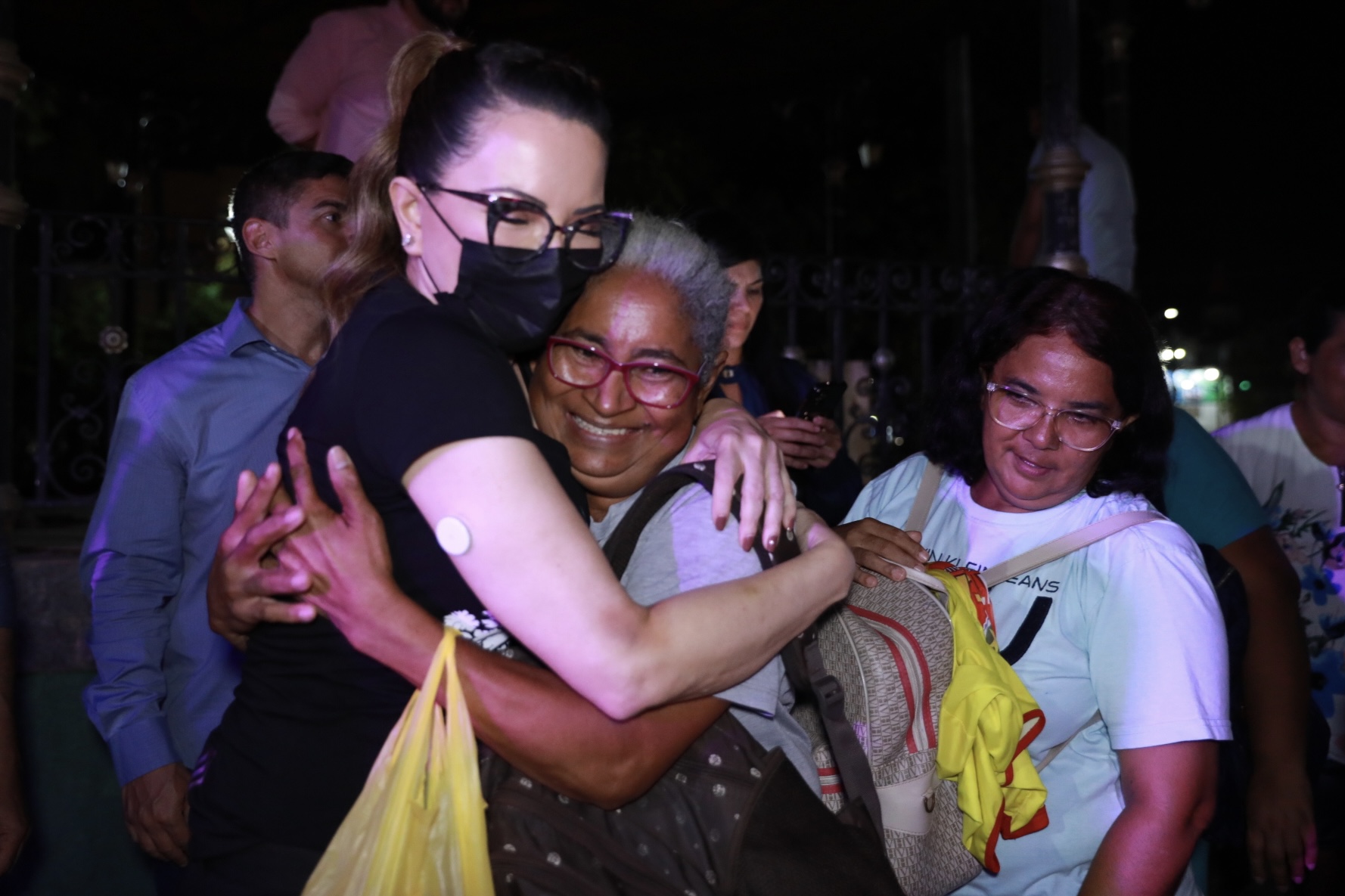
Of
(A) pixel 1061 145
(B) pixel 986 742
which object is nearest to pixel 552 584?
(B) pixel 986 742

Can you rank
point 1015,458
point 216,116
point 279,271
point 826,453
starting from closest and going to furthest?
point 1015,458
point 279,271
point 826,453
point 216,116

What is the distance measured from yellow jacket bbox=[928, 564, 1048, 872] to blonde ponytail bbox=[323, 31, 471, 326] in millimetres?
1352

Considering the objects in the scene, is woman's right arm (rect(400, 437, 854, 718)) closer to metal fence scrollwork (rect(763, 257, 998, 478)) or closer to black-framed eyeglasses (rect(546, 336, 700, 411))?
black-framed eyeglasses (rect(546, 336, 700, 411))

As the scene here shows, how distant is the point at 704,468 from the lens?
185 cm

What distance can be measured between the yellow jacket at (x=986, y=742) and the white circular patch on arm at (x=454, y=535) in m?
1.16

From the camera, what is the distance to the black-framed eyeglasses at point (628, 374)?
200cm

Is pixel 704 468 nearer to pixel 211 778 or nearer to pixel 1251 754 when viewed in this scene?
pixel 211 778

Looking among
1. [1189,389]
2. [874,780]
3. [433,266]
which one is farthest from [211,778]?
[1189,389]

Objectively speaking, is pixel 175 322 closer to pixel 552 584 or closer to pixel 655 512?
pixel 655 512

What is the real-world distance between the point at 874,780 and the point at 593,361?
94 centimetres

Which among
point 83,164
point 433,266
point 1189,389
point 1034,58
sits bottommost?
point 1189,389

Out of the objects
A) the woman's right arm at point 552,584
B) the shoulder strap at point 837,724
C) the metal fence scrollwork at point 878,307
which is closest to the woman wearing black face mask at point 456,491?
the woman's right arm at point 552,584

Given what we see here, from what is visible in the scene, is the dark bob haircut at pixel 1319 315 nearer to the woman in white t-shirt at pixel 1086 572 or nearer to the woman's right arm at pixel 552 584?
the woman in white t-shirt at pixel 1086 572

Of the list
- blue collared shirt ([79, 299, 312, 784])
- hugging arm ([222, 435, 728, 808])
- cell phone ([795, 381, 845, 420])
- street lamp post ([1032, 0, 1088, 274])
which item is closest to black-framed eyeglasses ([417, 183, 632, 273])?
hugging arm ([222, 435, 728, 808])
